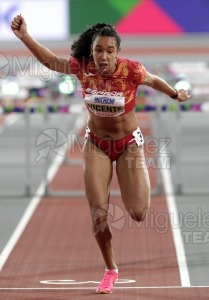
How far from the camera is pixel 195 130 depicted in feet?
86.9

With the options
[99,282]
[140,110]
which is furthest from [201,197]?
[99,282]

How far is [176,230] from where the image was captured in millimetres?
12859

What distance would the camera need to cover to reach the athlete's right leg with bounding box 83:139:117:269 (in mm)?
8875

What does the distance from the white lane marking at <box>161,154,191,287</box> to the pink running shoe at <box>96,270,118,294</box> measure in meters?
0.77

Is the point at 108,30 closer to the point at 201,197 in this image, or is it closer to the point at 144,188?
the point at 144,188

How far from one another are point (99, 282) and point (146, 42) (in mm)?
11455

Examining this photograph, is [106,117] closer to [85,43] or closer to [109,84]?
[109,84]

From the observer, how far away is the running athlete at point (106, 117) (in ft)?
28.8

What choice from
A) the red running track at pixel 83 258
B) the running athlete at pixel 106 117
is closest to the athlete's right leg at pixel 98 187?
the running athlete at pixel 106 117

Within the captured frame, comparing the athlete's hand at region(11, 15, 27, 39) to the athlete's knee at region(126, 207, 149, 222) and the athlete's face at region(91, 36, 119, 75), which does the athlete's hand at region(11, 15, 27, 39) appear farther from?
the athlete's knee at region(126, 207, 149, 222)

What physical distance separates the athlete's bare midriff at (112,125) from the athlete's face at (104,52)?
538 millimetres

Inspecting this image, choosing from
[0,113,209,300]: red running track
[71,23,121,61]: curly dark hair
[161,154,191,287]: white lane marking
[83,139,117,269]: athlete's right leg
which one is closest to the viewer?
[71,23,121,61]: curly dark hair

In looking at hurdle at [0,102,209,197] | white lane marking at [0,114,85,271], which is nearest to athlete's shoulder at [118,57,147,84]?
white lane marking at [0,114,85,271]

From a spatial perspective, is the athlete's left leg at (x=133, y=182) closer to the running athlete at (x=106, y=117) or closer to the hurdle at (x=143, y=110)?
the running athlete at (x=106, y=117)
